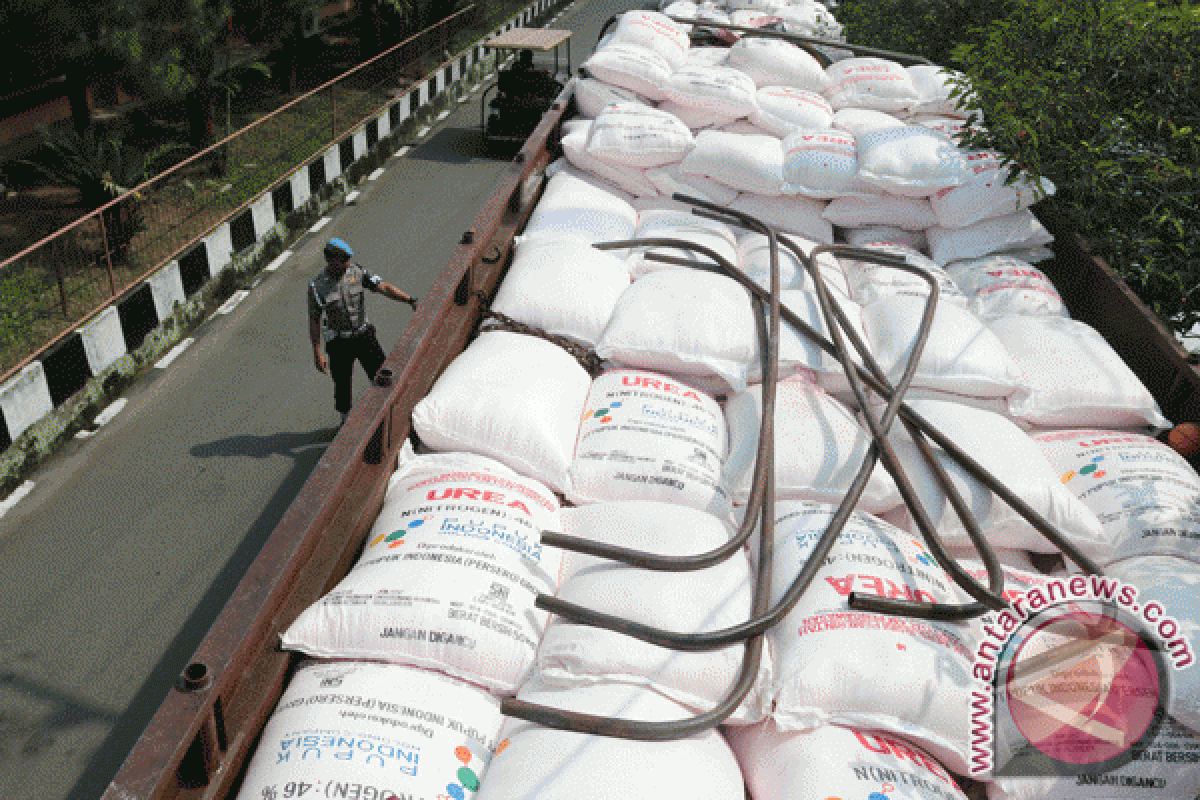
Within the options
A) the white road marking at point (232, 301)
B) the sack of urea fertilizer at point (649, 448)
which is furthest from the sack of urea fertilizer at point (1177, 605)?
the white road marking at point (232, 301)

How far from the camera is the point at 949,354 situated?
332 centimetres

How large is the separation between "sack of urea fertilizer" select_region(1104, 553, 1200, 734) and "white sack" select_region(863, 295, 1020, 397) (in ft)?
2.70

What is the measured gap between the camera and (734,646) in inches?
84.4

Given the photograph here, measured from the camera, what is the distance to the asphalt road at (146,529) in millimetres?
3346

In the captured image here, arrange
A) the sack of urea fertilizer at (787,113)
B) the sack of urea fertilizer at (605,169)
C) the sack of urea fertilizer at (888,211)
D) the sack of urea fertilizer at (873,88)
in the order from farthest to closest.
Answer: the sack of urea fertilizer at (873,88), the sack of urea fertilizer at (787,113), the sack of urea fertilizer at (605,169), the sack of urea fertilizer at (888,211)

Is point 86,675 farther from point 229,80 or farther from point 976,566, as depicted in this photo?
point 229,80

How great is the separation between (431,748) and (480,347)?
1.61 m

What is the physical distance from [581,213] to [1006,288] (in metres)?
2.13

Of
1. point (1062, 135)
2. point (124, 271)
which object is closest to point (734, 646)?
point (1062, 135)

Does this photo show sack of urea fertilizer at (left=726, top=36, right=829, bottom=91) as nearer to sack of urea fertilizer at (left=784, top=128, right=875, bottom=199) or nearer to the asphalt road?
sack of urea fertilizer at (left=784, top=128, right=875, bottom=199)

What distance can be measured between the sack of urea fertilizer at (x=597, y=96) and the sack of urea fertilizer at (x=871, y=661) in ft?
13.7

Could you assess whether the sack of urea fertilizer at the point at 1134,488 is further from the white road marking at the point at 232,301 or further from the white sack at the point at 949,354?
the white road marking at the point at 232,301

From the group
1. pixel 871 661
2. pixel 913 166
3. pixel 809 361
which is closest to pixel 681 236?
pixel 809 361

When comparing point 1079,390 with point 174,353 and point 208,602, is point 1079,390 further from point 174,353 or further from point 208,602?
point 174,353
